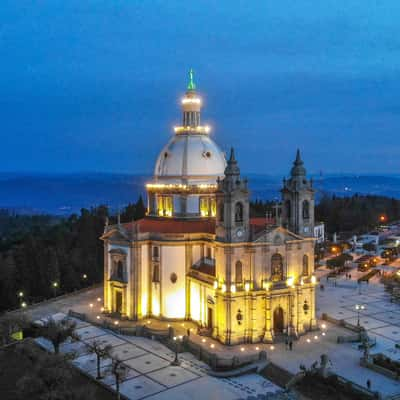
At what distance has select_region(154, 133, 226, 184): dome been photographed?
174 feet

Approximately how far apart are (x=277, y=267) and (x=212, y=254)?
6.28 meters

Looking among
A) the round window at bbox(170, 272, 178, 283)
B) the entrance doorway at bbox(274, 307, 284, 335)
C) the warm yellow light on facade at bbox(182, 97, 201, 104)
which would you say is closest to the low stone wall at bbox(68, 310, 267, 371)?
the round window at bbox(170, 272, 178, 283)

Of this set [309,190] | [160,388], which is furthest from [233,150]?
[160,388]

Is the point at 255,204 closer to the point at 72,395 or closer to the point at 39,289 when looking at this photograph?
the point at 39,289

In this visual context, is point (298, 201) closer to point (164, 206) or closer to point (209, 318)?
point (209, 318)

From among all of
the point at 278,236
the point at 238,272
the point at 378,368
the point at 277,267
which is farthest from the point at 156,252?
the point at 378,368

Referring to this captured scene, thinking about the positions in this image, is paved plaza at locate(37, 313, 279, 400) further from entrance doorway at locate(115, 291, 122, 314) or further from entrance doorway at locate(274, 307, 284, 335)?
entrance doorway at locate(274, 307, 284, 335)

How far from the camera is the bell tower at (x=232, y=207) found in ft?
141

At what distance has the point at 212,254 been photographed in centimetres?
4828

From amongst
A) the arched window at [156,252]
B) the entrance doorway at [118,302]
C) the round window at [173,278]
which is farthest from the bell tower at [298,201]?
the entrance doorway at [118,302]

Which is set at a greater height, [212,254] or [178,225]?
[178,225]

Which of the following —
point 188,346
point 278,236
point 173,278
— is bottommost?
point 188,346

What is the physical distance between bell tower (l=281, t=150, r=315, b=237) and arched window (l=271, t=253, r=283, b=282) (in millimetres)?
2991

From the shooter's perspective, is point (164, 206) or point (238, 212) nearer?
point (238, 212)
